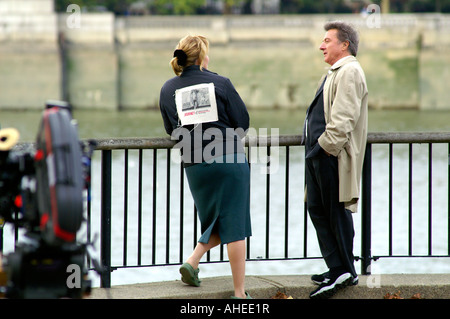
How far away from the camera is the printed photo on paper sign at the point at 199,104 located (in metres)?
4.00

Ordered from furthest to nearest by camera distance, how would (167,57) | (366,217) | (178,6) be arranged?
(178,6)
(167,57)
(366,217)

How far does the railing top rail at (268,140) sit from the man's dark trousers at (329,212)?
Answer: 31cm

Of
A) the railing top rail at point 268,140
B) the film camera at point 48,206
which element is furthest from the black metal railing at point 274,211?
the film camera at point 48,206

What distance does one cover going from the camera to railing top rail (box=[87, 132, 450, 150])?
14.3 feet

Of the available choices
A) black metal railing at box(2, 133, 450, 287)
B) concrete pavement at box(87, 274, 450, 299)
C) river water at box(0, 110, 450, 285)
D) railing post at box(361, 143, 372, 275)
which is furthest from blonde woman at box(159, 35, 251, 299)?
river water at box(0, 110, 450, 285)

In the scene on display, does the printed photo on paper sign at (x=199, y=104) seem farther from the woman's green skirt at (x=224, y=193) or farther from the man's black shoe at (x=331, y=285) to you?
the man's black shoe at (x=331, y=285)

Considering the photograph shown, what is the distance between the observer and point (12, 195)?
274cm

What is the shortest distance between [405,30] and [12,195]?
4313 centimetres

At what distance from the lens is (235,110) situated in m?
4.04

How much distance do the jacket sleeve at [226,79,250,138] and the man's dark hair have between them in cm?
65

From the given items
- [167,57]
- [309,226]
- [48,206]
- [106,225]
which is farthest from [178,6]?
[48,206]

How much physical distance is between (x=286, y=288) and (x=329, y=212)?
1.61 ft

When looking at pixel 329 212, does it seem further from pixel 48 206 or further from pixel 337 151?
pixel 48 206
